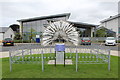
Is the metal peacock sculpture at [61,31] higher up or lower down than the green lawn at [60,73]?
higher up

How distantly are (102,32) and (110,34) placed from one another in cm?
374

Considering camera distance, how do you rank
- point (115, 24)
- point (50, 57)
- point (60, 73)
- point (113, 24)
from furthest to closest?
point (113, 24)
point (115, 24)
point (50, 57)
point (60, 73)

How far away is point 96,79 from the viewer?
4047 millimetres

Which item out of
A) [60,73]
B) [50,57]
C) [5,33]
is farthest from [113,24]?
[60,73]

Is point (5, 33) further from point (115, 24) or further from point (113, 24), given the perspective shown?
point (113, 24)

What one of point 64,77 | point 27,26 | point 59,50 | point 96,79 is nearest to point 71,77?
point 64,77

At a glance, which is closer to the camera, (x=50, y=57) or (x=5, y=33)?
(x=50, y=57)

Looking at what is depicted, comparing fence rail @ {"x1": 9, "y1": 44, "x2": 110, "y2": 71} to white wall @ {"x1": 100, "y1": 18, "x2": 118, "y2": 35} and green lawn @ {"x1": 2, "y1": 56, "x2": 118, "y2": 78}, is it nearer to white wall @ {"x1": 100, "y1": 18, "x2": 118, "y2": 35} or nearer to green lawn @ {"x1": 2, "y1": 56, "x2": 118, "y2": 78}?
green lawn @ {"x1": 2, "y1": 56, "x2": 118, "y2": 78}

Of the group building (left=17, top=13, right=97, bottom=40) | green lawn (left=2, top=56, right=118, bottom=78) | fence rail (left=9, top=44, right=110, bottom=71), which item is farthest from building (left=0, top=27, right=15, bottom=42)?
green lawn (left=2, top=56, right=118, bottom=78)

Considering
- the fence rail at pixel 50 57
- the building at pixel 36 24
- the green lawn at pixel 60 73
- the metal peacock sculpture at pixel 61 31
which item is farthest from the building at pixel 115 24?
the green lawn at pixel 60 73

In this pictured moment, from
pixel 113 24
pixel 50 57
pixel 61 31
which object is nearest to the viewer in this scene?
pixel 61 31

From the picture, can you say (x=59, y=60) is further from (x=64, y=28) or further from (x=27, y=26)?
(x=27, y=26)

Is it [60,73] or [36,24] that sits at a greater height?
[36,24]

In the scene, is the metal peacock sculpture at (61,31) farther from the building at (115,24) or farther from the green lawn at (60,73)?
Result: the building at (115,24)
